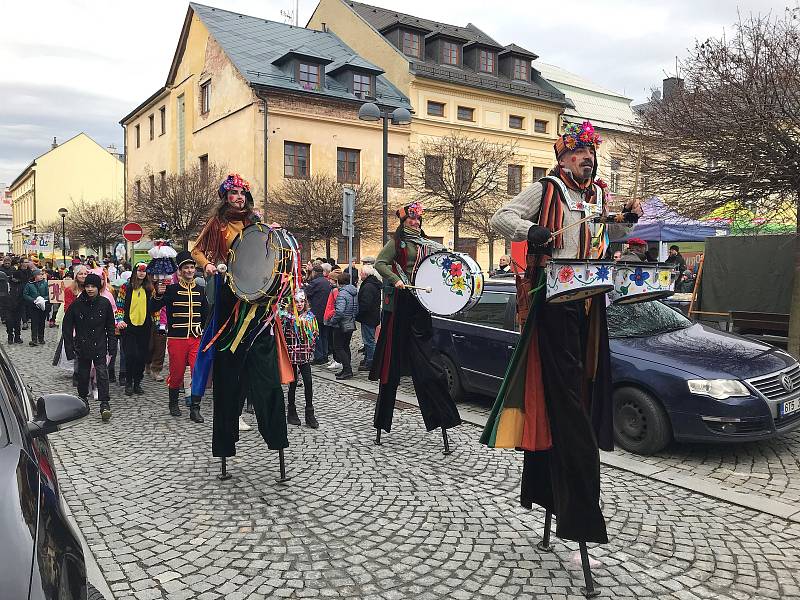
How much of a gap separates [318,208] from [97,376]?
18.4m

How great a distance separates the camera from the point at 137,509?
4684 millimetres

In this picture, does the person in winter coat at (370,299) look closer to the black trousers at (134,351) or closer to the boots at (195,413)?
the black trousers at (134,351)

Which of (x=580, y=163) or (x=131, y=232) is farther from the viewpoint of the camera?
(x=131, y=232)

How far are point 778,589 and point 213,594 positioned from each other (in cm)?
306

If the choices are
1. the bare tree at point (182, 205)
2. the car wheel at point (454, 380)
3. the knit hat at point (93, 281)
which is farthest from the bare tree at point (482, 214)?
the knit hat at point (93, 281)

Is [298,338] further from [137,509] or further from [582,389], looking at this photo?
[582,389]

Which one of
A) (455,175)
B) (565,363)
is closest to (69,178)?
(455,175)

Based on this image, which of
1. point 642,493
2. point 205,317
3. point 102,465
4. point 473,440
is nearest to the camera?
point 642,493

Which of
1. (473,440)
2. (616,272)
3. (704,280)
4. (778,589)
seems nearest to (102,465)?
(473,440)

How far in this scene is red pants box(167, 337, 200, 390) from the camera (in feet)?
25.2

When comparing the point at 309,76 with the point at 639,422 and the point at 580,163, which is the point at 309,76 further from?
the point at 580,163

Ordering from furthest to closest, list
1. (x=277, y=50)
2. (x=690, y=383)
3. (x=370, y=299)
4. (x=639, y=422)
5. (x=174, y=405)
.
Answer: (x=277, y=50), (x=370, y=299), (x=174, y=405), (x=639, y=422), (x=690, y=383)

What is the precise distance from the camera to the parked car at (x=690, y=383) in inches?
223

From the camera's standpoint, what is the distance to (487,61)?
37469mm
